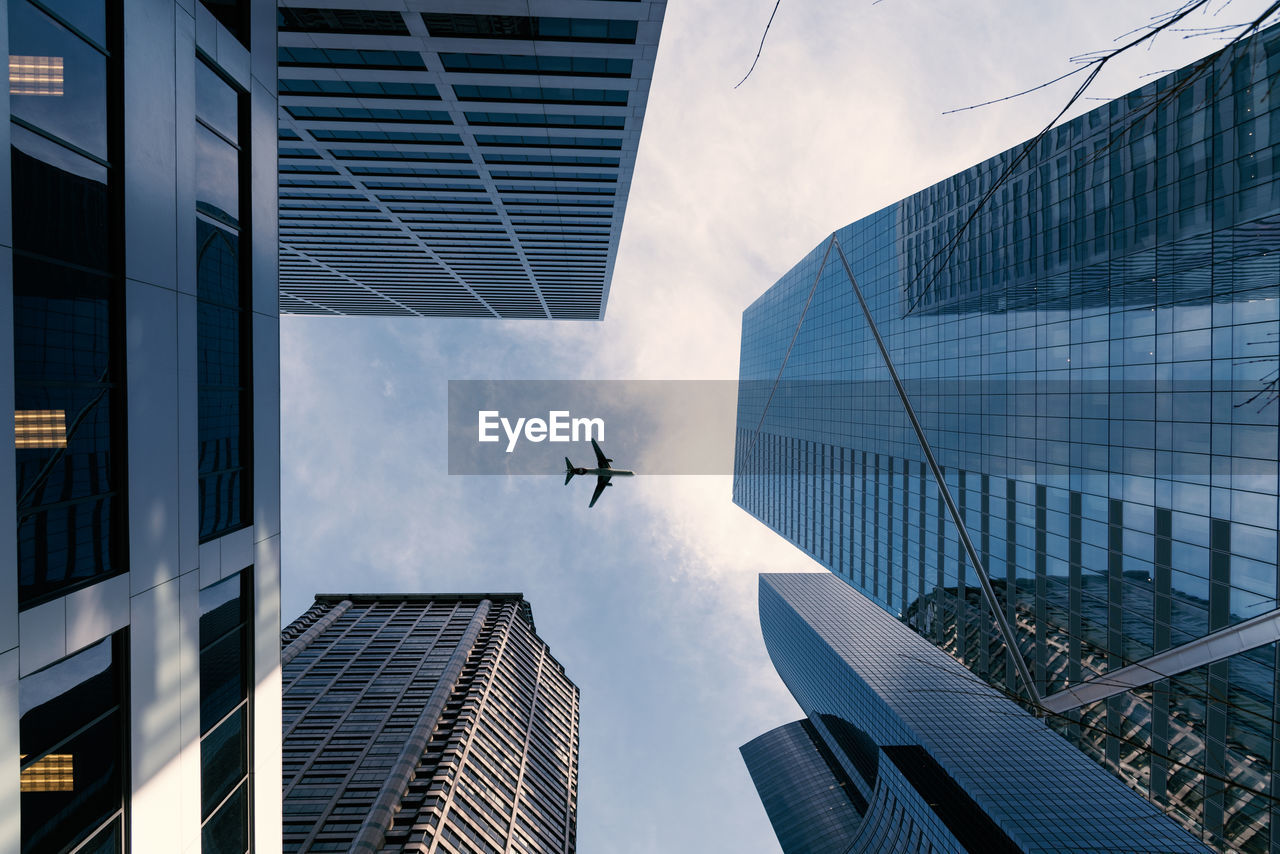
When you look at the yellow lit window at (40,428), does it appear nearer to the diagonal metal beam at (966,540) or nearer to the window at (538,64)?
the window at (538,64)

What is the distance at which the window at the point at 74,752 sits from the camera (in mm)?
9859

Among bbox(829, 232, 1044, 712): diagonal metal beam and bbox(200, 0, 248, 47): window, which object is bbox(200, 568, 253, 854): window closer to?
bbox(200, 0, 248, 47): window

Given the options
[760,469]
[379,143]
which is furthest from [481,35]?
[760,469]

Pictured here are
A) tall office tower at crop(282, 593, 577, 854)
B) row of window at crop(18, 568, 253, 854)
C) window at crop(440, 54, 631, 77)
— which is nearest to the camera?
row of window at crop(18, 568, 253, 854)

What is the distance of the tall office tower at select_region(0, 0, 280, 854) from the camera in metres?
9.82

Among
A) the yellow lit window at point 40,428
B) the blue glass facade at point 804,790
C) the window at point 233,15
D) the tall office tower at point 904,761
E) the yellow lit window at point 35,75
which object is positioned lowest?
the blue glass facade at point 804,790

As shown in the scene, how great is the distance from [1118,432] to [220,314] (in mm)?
37102

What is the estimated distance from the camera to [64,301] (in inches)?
408

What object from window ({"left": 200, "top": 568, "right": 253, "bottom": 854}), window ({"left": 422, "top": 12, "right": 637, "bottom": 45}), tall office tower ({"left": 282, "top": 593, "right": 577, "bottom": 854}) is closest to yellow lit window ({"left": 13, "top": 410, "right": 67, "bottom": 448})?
window ({"left": 200, "top": 568, "right": 253, "bottom": 854})

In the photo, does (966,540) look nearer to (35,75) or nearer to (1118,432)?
(1118,432)

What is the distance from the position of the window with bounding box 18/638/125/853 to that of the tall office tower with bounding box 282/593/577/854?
2209 inches

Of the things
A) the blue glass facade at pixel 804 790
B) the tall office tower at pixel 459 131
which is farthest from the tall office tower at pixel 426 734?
the tall office tower at pixel 459 131

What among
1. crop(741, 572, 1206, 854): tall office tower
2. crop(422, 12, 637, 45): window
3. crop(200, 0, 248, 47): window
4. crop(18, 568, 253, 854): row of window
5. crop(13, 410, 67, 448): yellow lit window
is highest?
crop(422, 12, 637, 45): window

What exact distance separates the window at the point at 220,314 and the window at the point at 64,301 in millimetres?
2415
